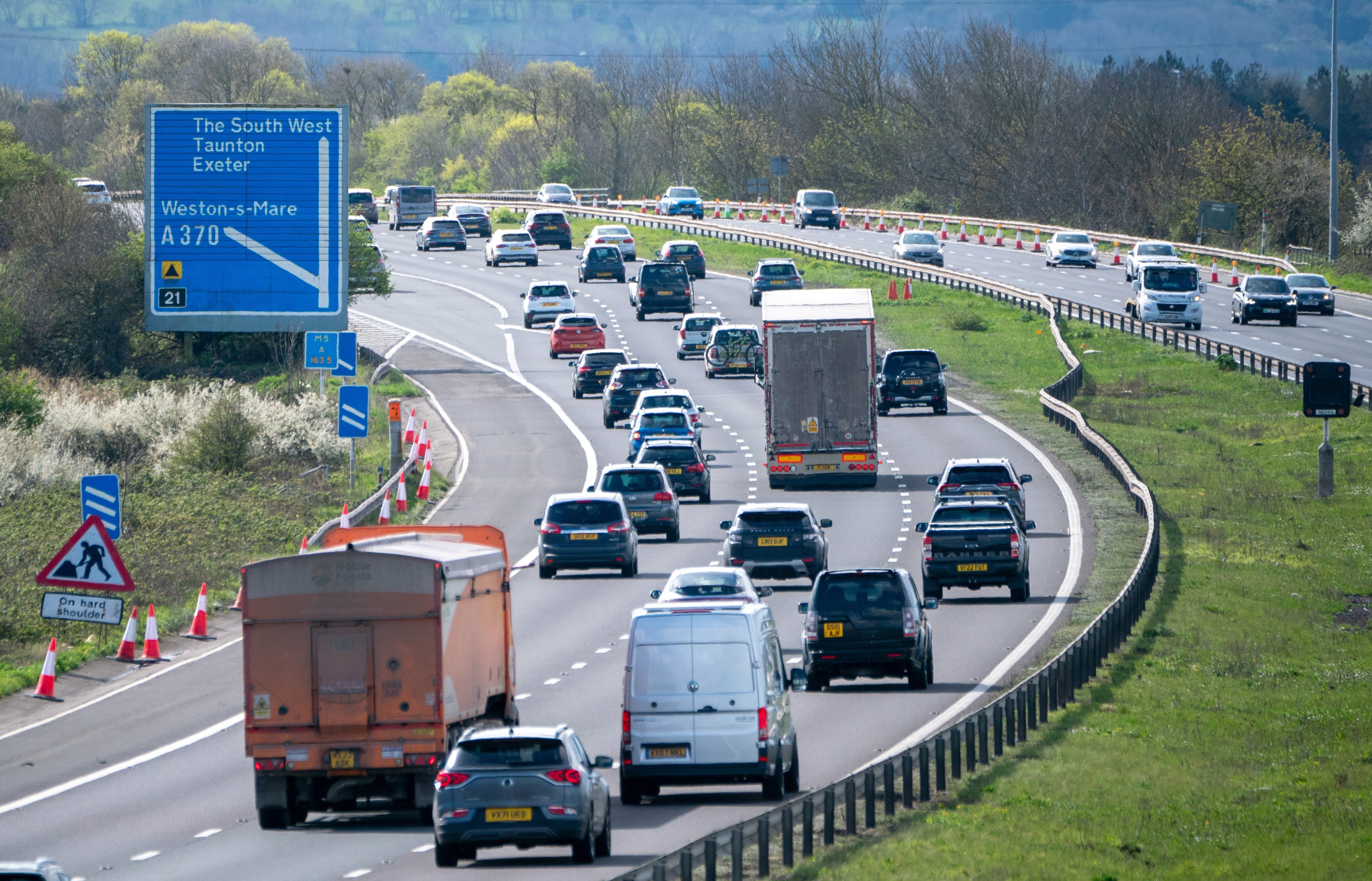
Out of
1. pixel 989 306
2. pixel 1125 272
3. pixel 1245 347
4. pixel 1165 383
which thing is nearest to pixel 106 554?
pixel 1165 383

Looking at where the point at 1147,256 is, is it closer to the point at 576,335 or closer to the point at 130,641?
the point at 576,335

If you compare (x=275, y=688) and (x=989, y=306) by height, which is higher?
(x=989, y=306)

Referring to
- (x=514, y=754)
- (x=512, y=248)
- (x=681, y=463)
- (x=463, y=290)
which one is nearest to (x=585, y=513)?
(x=681, y=463)

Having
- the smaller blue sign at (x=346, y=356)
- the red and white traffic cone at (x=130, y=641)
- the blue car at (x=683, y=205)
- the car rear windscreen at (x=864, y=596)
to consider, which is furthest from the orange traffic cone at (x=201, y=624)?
the blue car at (x=683, y=205)

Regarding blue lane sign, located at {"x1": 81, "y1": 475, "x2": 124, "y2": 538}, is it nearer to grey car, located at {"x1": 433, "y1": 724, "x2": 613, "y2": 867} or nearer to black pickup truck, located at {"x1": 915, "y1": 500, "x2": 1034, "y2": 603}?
grey car, located at {"x1": 433, "y1": 724, "x2": 613, "y2": 867}

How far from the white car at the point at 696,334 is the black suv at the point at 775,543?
105ft

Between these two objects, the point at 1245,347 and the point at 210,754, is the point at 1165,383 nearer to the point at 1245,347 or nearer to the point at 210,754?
the point at 1245,347

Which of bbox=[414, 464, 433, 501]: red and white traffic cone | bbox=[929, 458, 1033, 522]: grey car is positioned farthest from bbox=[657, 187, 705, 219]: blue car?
bbox=[929, 458, 1033, 522]: grey car

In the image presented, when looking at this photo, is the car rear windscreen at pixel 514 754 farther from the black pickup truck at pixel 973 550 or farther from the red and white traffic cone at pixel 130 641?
the black pickup truck at pixel 973 550

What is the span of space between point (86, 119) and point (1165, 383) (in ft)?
410

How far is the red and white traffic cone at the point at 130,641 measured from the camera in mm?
28031

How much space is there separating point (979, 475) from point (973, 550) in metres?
5.60

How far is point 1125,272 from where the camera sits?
281 feet

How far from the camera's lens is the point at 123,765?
2117cm
